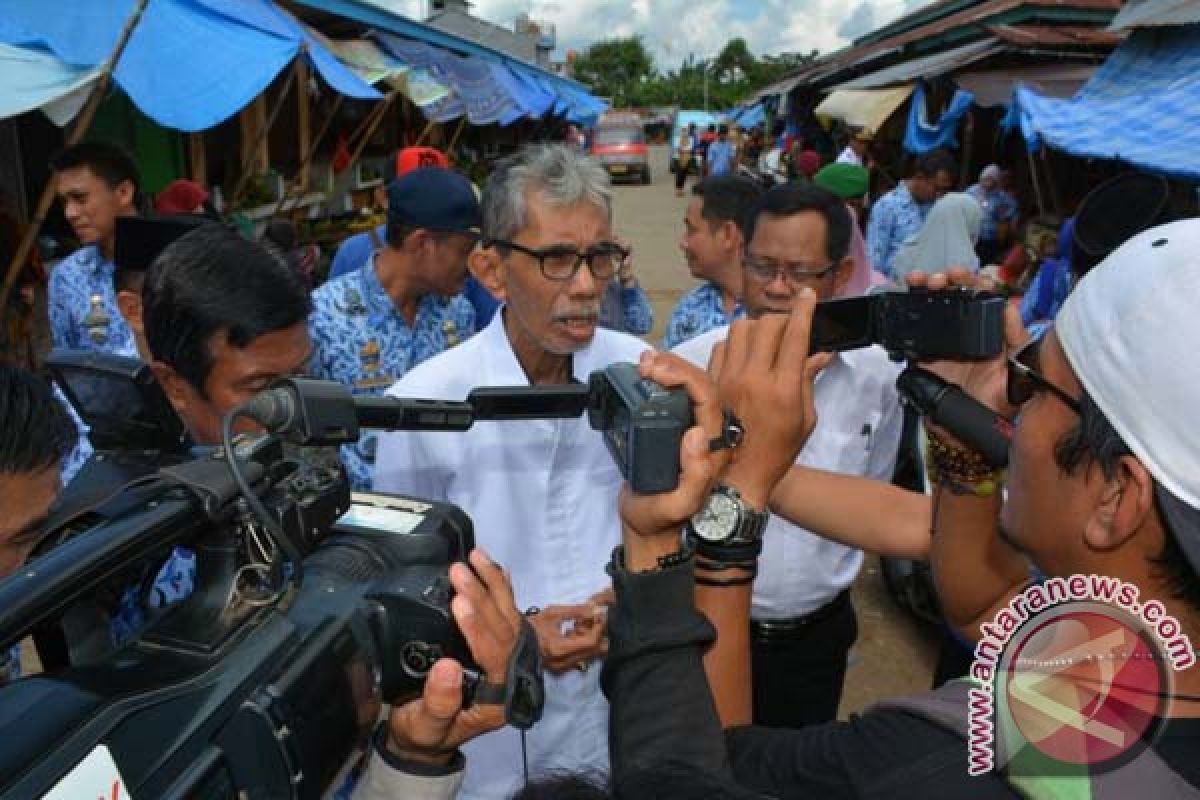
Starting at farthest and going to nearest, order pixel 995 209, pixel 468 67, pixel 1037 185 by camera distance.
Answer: pixel 468 67
pixel 995 209
pixel 1037 185

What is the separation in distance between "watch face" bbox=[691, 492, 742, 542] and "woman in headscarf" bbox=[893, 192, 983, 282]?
400 cm

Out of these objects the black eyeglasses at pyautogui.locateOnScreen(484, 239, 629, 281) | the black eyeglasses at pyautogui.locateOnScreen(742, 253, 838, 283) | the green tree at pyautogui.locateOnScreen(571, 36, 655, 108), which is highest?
the green tree at pyautogui.locateOnScreen(571, 36, 655, 108)

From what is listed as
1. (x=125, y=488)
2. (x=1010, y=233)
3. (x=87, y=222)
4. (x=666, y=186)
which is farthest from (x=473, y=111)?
(x=666, y=186)

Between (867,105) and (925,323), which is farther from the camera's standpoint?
(867,105)

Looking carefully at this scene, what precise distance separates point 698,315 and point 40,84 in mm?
2833

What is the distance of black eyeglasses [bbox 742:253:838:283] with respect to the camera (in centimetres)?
224

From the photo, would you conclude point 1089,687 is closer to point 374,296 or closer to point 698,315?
point 374,296

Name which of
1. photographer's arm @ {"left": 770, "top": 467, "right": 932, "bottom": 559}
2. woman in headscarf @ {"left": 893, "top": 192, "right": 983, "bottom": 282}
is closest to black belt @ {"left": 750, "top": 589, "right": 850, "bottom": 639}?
photographer's arm @ {"left": 770, "top": 467, "right": 932, "bottom": 559}

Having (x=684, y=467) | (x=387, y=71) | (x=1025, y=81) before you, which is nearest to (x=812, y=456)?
(x=684, y=467)

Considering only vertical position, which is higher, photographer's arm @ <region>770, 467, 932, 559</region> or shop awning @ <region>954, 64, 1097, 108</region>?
shop awning @ <region>954, 64, 1097, 108</region>

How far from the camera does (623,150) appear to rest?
2616 centimetres

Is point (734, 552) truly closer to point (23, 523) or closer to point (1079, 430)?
point (1079, 430)

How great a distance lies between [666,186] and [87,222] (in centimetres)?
2428

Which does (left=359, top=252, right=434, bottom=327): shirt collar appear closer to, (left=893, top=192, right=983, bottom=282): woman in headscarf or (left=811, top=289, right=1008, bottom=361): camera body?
(left=811, top=289, right=1008, bottom=361): camera body
